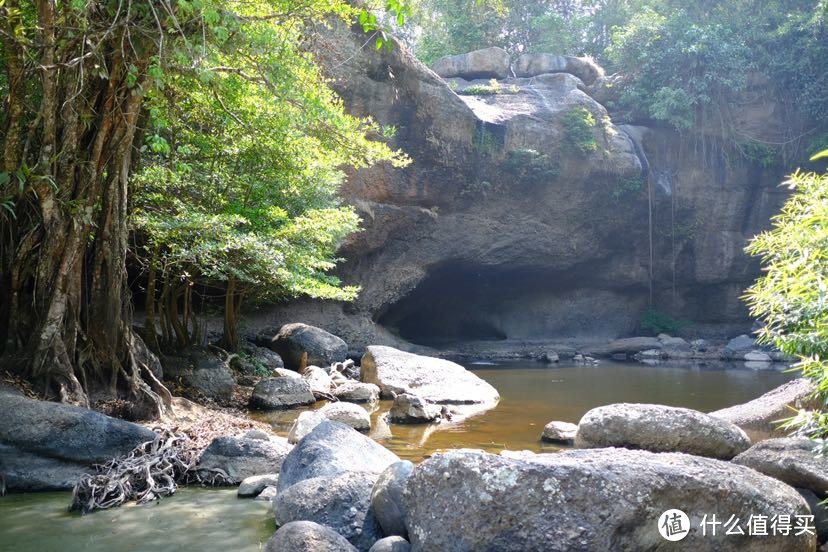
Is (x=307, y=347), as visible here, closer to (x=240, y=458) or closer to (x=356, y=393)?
(x=356, y=393)

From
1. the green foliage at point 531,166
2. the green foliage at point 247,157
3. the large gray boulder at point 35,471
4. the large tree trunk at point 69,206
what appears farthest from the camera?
the green foliage at point 531,166

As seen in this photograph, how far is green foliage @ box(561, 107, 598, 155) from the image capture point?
22.3m

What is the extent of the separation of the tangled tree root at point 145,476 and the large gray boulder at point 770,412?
18.1 ft

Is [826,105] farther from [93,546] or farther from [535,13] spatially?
[93,546]

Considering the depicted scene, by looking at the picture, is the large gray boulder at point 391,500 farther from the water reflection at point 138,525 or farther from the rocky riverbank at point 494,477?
the water reflection at point 138,525

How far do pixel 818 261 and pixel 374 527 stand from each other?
277 cm

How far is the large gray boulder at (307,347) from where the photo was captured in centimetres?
1428

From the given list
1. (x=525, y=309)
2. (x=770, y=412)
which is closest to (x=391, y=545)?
(x=770, y=412)

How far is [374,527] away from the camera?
4.34 metres

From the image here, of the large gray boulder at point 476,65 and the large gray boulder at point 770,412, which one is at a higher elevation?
the large gray boulder at point 476,65

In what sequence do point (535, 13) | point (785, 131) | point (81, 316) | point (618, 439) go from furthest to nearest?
point (535, 13), point (785, 131), point (81, 316), point (618, 439)

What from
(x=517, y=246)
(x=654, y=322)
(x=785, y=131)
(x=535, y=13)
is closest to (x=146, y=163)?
(x=517, y=246)

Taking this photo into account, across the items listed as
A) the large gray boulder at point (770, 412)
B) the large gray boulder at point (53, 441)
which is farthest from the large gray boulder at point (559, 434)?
the large gray boulder at point (53, 441)

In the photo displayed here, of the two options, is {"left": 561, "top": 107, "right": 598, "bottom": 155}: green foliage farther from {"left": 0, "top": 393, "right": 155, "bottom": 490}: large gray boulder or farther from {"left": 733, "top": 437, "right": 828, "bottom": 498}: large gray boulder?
{"left": 0, "top": 393, "right": 155, "bottom": 490}: large gray boulder
